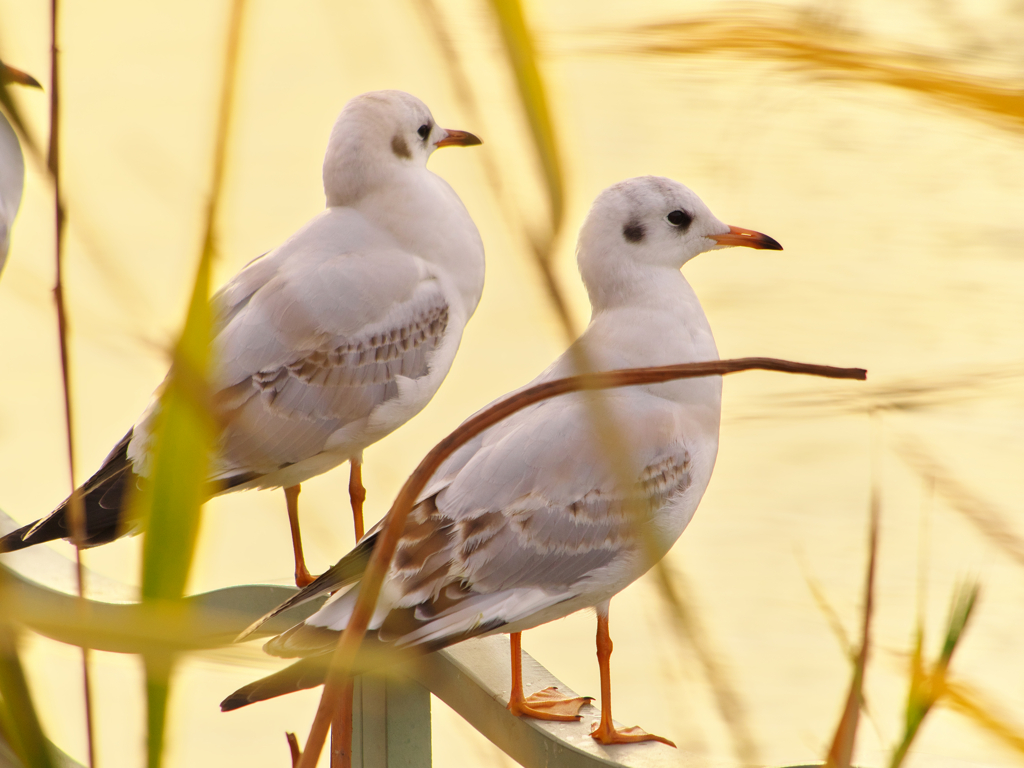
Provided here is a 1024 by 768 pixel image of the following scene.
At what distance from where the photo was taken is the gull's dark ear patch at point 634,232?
0.68 metres

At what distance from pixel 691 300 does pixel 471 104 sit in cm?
59

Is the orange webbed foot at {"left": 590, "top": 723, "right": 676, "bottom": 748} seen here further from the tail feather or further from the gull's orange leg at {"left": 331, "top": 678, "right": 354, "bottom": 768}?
the tail feather

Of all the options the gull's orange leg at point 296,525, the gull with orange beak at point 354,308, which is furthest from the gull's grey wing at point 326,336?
the gull's orange leg at point 296,525

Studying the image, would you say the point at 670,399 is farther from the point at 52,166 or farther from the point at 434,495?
the point at 52,166

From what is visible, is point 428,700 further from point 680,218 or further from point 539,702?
point 680,218

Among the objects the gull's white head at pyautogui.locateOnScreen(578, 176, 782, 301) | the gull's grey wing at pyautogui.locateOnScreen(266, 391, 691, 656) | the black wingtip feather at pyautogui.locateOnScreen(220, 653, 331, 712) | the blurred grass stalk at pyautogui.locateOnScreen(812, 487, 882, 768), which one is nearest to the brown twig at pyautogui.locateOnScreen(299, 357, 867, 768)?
the blurred grass stalk at pyautogui.locateOnScreen(812, 487, 882, 768)

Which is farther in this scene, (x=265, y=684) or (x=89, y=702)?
(x=265, y=684)

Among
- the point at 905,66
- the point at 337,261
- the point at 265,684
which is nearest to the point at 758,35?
the point at 905,66

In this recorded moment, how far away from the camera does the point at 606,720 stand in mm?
591

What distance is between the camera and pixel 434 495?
2.02ft

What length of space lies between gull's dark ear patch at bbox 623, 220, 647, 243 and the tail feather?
12.7 inches

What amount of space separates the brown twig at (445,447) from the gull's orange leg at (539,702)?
1.44ft

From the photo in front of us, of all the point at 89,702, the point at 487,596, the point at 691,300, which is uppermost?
the point at 89,702

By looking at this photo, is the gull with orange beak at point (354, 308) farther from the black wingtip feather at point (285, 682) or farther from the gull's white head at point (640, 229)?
the black wingtip feather at point (285, 682)
